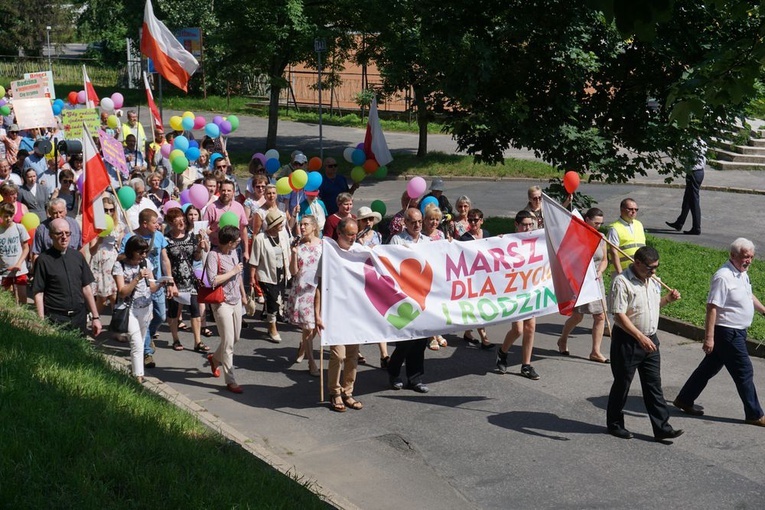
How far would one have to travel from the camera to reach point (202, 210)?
12328 millimetres

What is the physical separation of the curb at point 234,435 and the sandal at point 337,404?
1.03 metres

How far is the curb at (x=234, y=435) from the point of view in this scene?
6.88 meters

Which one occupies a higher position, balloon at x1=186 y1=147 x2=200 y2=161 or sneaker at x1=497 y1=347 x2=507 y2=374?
balloon at x1=186 y1=147 x2=200 y2=161

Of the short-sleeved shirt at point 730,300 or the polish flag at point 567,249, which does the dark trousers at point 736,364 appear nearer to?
the short-sleeved shirt at point 730,300

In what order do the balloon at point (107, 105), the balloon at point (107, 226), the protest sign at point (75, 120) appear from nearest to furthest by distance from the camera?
the balloon at point (107, 226), the protest sign at point (75, 120), the balloon at point (107, 105)

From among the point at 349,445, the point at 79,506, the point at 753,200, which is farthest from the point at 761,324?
the point at 753,200

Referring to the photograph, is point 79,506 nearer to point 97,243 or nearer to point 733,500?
point 733,500

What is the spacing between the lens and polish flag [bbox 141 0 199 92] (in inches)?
694

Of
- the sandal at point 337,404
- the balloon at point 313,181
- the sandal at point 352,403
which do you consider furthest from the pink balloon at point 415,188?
the sandal at point 337,404

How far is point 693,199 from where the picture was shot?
1753 cm

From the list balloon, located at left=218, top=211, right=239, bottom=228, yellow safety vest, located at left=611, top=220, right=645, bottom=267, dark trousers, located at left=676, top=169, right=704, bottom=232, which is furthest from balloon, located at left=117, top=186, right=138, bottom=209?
dark trousers, located at left=676, top=169, right=704, bottom=232

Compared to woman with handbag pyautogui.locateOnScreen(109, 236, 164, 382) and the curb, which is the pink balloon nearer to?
woman with handbag pyautogui.locateOnScreen(109, 236, 164, 382)

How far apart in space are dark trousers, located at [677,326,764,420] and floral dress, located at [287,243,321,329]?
3.78 metres

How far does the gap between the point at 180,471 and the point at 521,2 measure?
11150 mm
